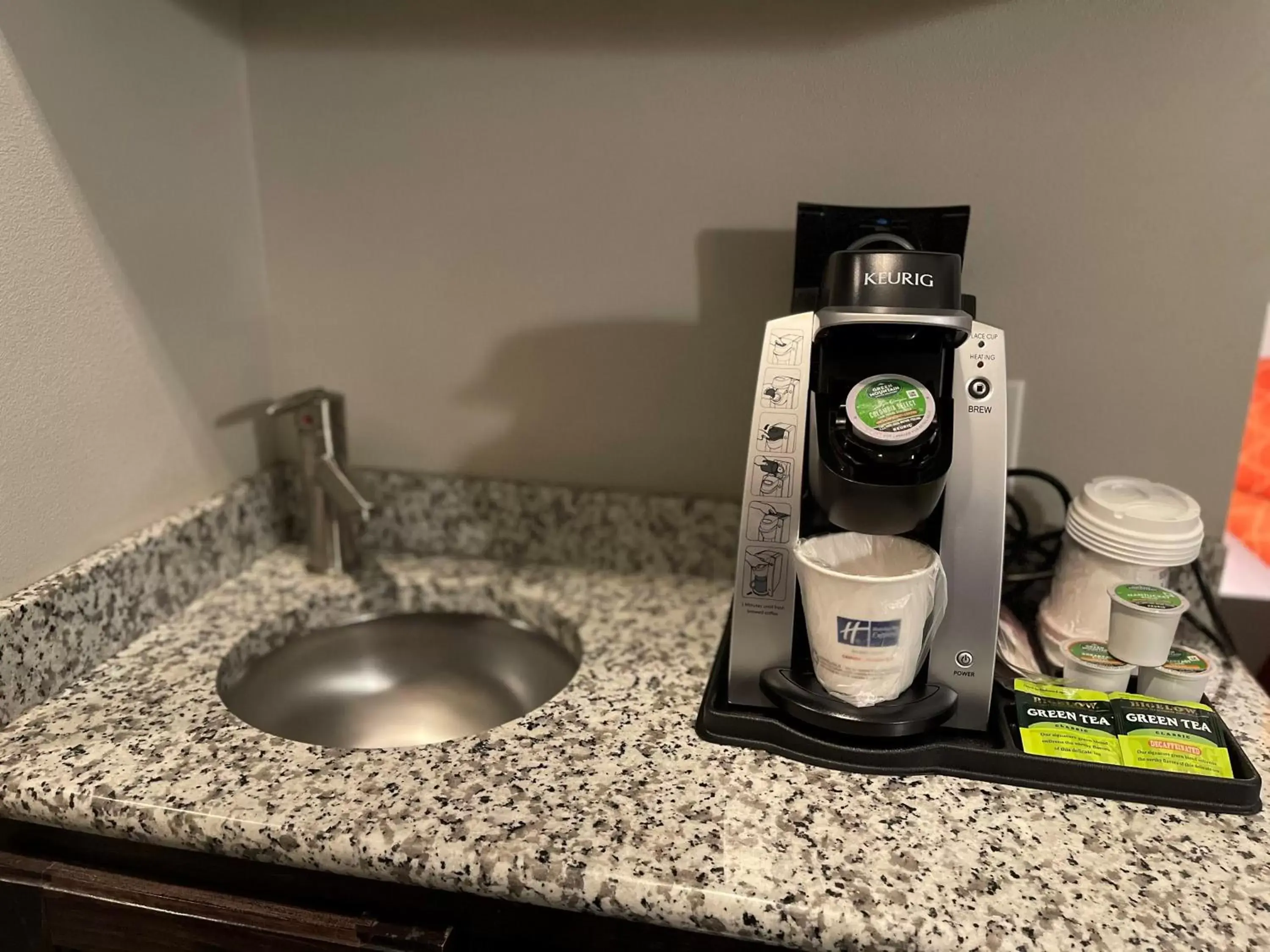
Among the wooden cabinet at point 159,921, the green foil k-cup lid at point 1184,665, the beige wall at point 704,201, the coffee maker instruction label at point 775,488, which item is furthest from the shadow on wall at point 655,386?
the wooden cabinet at point 159,921

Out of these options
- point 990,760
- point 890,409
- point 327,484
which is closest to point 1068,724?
point 990,760

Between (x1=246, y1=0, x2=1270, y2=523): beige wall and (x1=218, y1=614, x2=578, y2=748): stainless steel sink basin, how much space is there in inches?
8.3

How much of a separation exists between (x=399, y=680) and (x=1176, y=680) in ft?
2.55

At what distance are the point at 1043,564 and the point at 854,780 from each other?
391 millimetres

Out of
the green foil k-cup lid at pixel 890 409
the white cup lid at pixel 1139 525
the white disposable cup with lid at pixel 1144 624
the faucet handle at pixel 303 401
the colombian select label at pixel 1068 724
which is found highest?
the green foil k-cup lid at pixel 890 409

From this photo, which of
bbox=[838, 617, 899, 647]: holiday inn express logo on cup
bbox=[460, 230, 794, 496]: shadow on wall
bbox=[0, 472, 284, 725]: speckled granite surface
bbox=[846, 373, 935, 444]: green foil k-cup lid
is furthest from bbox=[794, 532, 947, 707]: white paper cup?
bbox=[0, 472, 284, 725]: speckled granite surface

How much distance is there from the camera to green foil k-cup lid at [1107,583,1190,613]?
0.76 metres

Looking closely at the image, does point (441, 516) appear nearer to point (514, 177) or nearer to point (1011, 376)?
point (514, 177)

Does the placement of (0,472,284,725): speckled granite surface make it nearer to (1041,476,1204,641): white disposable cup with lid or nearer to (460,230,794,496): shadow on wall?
(460,230,794,496): shadow on wall

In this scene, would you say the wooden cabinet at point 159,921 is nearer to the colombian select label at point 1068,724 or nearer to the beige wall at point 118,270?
the beige wall at point 118,270

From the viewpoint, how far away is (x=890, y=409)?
0.69 m

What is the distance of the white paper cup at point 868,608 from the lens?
707 millimetres

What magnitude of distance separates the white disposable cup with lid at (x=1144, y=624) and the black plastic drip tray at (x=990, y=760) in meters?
0.08

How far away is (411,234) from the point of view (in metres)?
1.09
